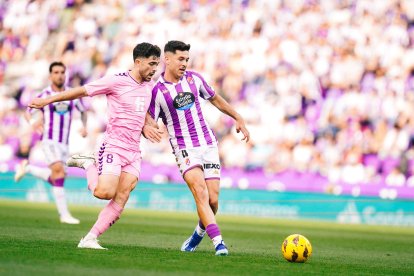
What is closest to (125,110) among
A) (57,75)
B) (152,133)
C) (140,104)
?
(140,104)

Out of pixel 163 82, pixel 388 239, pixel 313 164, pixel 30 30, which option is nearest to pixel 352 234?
pixel 388 239

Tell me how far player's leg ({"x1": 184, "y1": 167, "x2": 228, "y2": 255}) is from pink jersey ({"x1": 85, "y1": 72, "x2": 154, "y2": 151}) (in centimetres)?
78

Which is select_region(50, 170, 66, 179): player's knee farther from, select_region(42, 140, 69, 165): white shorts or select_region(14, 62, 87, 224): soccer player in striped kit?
select_region(42, 140, 69, 165): white shorts

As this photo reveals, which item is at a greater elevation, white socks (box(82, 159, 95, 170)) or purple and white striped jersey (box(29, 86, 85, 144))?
purple and white striped jersey (box(29, 86, 85, 144))

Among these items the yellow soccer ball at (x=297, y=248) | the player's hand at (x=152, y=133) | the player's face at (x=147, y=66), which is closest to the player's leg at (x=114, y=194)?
the player's hand at (x=152, y=133)

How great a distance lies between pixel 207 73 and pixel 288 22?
2.87 metres

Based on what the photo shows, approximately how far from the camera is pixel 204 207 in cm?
1025

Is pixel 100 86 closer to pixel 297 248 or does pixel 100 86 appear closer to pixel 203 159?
pixel 203 159

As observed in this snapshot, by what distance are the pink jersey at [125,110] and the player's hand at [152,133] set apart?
0.11 meters

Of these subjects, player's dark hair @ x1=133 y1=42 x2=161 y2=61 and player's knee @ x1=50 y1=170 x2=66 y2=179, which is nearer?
player's dark hair @ x1=133 y1=42 x2=161 y2=61

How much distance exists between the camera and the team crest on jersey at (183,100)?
10.4 metres

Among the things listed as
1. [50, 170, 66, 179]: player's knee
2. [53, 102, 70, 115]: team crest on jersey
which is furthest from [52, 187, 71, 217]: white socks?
[53, 102, 70, 115]: team crest on jersey

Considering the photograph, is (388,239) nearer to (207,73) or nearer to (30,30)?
(207,73)

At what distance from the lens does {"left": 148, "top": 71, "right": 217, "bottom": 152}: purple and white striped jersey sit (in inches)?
410
